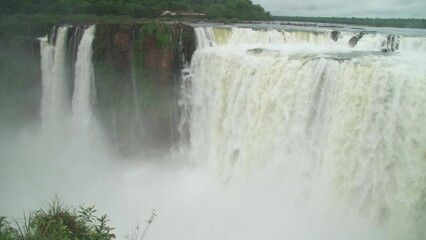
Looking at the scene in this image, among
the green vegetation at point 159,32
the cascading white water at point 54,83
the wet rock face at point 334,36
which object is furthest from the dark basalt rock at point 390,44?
the cascading white water at point 54,83

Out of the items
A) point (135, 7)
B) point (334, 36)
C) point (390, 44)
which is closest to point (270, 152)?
point (390, 44)

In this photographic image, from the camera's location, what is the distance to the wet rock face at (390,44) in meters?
A: 11.9

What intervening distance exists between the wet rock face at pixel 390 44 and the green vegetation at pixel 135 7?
1697 centimetres

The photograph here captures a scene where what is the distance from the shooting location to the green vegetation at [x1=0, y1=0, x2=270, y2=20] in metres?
20.6

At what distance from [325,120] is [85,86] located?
9032mm

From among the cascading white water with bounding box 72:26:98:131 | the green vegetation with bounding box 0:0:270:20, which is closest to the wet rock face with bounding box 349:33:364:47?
the cascading white water with bounding box 72:26:98:131

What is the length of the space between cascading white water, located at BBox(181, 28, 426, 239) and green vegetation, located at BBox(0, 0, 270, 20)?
1276 cm

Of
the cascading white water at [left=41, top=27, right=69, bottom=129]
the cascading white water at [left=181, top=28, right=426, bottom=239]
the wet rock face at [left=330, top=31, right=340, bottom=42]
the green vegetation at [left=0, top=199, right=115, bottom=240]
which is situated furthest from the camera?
the cascading white water at [left=41, top=27, right=69, bottom=129]

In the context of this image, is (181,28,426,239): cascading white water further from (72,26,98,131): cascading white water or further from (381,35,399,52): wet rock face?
(72,26,98,131): cascading white water

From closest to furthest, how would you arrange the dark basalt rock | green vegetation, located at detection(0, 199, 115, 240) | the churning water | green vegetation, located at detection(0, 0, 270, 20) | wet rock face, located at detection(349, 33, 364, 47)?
green vegetation, located at detection(0, 199, 115, 240), the churning water, the dark basalt rock, wet rock face, located at detection(349, 33, 364, 47), green vegetation, located at detection(0, 0, 270, 20)

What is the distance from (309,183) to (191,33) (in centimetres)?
625

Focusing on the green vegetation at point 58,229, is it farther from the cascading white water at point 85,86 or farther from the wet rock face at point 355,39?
the wet rock face at point 355,39

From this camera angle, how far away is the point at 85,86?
14.0 metres

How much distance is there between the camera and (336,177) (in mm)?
8766
